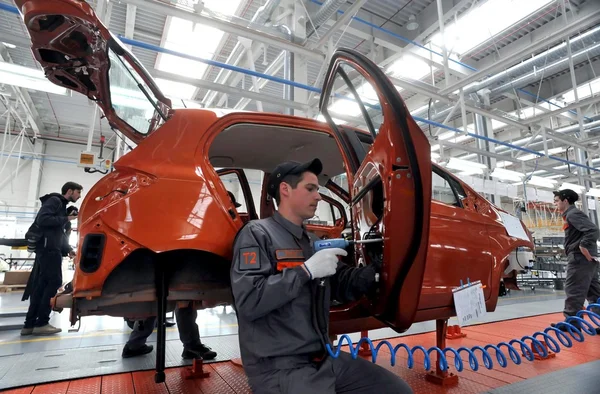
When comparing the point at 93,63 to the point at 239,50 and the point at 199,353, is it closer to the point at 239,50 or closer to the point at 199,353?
the point at 199,353

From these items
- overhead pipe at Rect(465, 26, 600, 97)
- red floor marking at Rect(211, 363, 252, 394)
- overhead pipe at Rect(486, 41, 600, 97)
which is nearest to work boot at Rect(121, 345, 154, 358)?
red floor marking at Rect(211, 363, 252, 394)

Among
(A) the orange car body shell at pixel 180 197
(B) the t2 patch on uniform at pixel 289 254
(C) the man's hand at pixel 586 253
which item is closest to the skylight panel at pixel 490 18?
(C) the man's hand at pixel 586 253

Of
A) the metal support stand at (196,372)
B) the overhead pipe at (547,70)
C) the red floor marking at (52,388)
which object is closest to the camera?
the red floor marking at (52,388)

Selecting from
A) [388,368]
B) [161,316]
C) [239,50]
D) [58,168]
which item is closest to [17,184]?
[58,168]

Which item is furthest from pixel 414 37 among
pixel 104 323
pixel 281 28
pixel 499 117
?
pixel 104 323

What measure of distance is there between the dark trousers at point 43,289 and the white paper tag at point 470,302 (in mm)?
4409

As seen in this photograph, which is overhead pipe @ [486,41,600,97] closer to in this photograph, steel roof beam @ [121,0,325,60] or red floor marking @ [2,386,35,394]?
steel roof beam @ [121,0,325,60]

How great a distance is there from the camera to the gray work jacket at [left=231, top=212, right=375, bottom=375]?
157 cm

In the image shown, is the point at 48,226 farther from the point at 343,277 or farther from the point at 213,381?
the point at 343,277

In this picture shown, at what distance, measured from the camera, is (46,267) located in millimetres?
4129

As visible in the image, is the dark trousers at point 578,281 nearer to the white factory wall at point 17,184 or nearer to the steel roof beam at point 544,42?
the steel roof beam at point 544,42

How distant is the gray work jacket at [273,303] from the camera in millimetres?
1566

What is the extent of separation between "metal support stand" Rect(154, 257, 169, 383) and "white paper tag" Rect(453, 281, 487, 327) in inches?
71.1

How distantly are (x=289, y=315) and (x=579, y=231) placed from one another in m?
4.49
